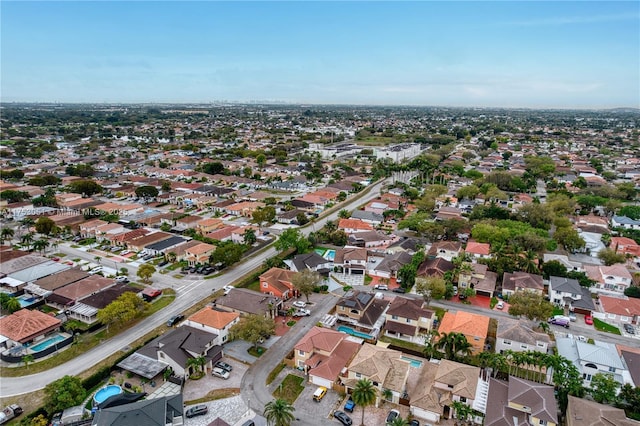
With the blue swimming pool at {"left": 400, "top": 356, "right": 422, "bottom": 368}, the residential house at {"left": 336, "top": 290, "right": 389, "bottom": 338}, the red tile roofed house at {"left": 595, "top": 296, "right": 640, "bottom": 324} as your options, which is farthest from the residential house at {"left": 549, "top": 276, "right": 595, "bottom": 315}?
the blue swimming pool at {"left": 400, "top": 356, "right": 422, "bottom": 368}

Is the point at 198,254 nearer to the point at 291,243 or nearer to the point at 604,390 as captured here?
the point at 291,243

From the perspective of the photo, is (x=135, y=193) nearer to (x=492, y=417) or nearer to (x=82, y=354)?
(x=82, y=354)

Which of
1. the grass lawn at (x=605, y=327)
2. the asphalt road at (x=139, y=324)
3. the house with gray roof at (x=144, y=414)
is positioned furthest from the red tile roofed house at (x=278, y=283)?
the grass lawn at (x=605, y=327)

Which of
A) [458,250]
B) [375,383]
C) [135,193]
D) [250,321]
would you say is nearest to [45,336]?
[250,321]

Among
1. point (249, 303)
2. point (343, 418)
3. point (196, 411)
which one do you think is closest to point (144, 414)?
point (196, 411)

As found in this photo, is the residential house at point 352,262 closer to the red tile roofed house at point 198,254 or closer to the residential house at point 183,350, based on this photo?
the red tile roofed house at point 198,254

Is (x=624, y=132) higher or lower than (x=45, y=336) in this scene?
higher

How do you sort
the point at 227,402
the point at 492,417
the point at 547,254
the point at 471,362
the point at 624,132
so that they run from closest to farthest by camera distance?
the point at 492,417, the point at 227,402, the point at 471,362, the point at 547,254, the point at 624,132
